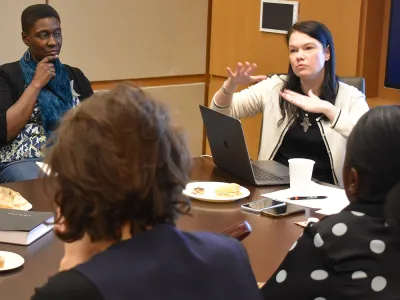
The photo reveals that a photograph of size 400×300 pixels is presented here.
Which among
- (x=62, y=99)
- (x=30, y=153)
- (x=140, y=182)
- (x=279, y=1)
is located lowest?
(x=30, y=153)

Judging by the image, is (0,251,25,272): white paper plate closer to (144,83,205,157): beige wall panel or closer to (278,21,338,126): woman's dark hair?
(278,21,338,126): woman's dark hair

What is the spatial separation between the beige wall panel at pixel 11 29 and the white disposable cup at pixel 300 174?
1913 millimetres

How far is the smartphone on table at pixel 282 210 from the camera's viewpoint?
6.54 ft

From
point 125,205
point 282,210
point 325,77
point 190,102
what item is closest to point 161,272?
point 125,205

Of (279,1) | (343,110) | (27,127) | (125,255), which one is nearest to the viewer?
(125,255)

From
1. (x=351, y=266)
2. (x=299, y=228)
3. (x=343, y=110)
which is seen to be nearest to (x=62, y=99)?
(x=343, y=110)

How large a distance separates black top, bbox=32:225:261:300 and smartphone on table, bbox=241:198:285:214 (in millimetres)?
864

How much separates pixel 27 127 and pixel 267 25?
1.54 meters

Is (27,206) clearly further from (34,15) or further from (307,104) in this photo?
(34,15)

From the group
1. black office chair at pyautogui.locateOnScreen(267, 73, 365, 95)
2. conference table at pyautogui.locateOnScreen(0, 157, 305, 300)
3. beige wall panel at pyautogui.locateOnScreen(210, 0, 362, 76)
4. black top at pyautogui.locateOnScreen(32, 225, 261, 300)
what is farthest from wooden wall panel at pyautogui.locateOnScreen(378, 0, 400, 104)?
black top at pyautogui.locateOnScreen(32, 225, 261, 300)

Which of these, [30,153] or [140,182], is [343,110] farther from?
[140,182]

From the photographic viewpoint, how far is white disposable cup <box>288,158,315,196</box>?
216 centimetres

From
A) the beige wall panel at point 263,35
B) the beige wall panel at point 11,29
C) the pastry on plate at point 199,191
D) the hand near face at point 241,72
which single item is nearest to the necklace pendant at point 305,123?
the hand near face at point 241,72

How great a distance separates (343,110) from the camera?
2.87 meters
